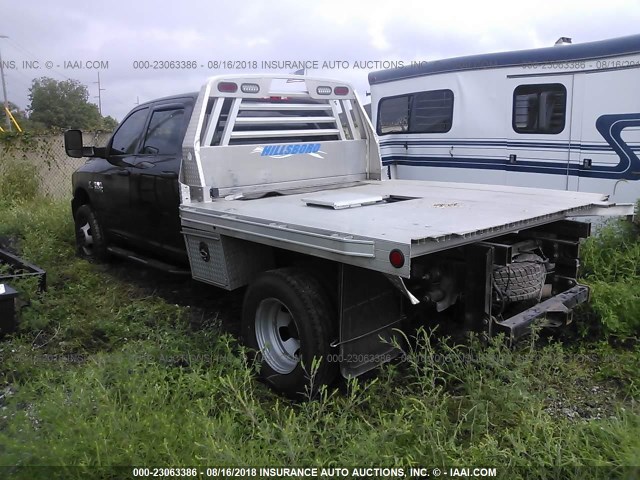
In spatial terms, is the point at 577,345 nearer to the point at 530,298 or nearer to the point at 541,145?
the point at 530,298

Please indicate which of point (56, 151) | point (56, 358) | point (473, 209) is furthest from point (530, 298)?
point (56, 151)

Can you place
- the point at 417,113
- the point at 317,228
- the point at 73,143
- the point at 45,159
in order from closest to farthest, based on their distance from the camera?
the point at 317,228, the point at 73,143, the point at 417,113, the point at 45,159

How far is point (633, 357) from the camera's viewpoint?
387 cm

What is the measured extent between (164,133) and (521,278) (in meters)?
3.52

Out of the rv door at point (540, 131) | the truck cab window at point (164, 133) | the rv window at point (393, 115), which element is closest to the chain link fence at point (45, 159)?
the rv window at point (393, 115)

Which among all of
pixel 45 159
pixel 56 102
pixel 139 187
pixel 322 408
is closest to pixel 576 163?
pixel 139 187

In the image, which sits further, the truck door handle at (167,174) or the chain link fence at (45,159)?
the chain link fence at (45,159)

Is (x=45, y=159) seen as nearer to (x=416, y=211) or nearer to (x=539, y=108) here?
(x=539, y=108)

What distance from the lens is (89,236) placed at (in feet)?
22.3

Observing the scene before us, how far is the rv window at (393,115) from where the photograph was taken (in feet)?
30.4

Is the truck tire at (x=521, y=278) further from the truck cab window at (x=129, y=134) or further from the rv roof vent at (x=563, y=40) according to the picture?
the rv roof vent at (x=563, y=40)

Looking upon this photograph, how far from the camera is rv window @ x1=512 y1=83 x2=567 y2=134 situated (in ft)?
23.2

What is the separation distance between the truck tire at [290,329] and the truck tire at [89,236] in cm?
334

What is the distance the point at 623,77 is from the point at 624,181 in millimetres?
1178
